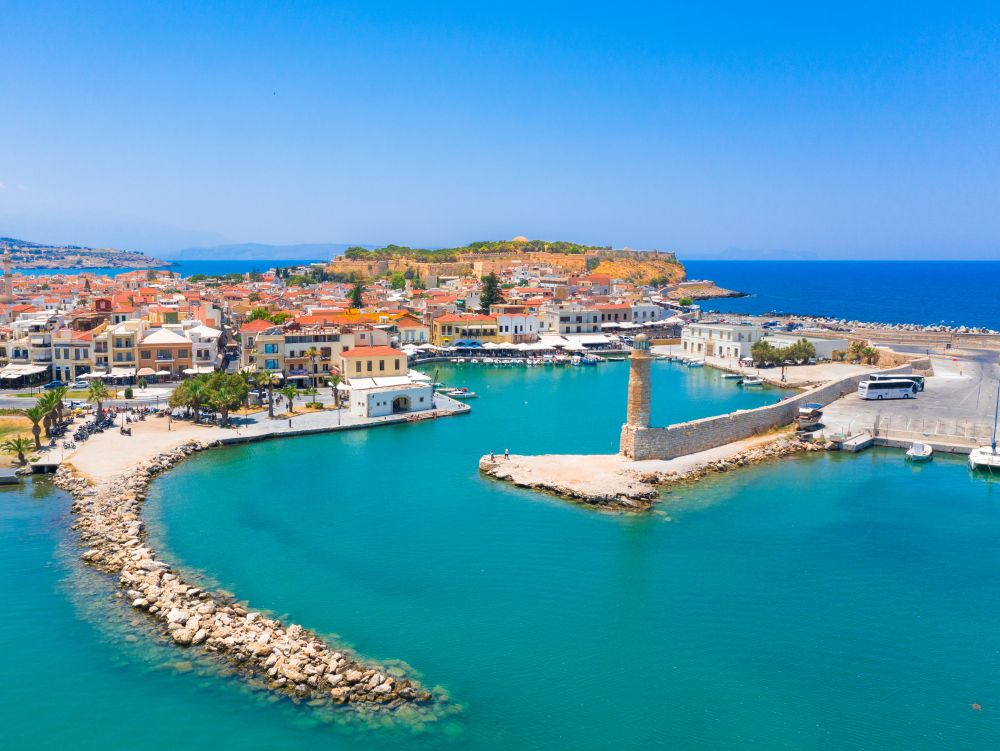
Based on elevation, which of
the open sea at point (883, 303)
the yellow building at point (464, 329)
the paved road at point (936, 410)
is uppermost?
the open sea at point (883, 303)

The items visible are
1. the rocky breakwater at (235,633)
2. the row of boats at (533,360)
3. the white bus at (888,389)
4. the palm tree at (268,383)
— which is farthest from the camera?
the row of boats at (533,360)

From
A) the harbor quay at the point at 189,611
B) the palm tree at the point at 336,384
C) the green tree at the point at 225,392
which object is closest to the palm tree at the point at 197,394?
the green tree at the point at 225,392

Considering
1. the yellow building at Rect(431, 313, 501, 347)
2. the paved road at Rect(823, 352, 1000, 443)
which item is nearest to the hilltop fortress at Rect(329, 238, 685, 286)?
the yellow building at Rect(431, 313, 501, 347)

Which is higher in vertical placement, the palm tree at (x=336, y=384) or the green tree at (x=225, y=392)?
the green tree at (x=225, y=392)

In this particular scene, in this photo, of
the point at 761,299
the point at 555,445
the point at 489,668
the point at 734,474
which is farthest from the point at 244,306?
the point at 761,299

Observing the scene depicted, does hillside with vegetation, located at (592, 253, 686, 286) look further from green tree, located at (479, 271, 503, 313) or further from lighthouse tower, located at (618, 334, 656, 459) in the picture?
lighthouse tower, located at (618, 334, 656, 459)

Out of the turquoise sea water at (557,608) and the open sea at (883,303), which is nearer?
the turquoise sea water at (557,608)

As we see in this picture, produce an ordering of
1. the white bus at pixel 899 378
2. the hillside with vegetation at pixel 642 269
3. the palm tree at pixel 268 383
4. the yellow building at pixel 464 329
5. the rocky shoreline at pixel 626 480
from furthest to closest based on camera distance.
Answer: the hillside with vegetation at pixel 642 269
the yellow building at pixel 464 329
the white bus at pixel 899 378
the palm tree at pixel 268 383
the rocky shoreline at pixel 626 480

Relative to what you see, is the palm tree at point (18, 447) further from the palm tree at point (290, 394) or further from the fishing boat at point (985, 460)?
the fishing boat at point (985, 460)
